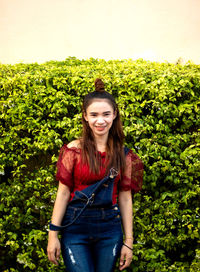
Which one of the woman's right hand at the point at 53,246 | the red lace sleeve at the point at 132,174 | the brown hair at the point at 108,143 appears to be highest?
the brown hair at the point at 108,143

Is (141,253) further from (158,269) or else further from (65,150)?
(65,150)

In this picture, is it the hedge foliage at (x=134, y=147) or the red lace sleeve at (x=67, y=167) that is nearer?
the red lace sleeve at (x=67, y=167)

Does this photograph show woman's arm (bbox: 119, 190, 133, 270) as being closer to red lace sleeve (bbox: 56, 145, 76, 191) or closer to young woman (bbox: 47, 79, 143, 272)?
young woman (bbox: 47, 79, 143, 272)

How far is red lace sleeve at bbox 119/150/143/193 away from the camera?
234cm

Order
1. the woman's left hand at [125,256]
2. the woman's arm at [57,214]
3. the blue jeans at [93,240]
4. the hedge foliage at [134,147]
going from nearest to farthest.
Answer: the blue jeans at [93,240]
the woman's arm at [57,214]
the woman's left hand at [125,256]
the hedge foliage at [134,147]

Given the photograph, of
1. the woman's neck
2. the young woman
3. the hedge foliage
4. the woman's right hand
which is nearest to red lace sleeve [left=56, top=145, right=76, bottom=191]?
the young woman

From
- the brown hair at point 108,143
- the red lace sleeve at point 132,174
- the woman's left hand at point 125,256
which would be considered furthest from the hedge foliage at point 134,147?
the woman's left hand at point 125,256

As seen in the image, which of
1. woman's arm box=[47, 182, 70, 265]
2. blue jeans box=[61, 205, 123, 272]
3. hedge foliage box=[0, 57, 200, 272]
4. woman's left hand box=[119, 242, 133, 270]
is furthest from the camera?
hedge foliage box=[0, 57, 200, 272]

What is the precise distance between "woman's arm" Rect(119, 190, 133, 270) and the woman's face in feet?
1.76

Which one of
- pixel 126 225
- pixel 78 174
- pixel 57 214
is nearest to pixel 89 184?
pixel 78 174

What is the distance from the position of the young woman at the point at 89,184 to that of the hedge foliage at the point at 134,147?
1.14 meters

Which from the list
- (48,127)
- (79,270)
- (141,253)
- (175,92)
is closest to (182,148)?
(175,92)

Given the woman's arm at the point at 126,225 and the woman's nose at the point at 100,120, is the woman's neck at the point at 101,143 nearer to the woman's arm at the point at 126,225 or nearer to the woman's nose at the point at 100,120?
the woman's nose at the point at 100,120

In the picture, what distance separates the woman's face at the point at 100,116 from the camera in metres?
2.24
